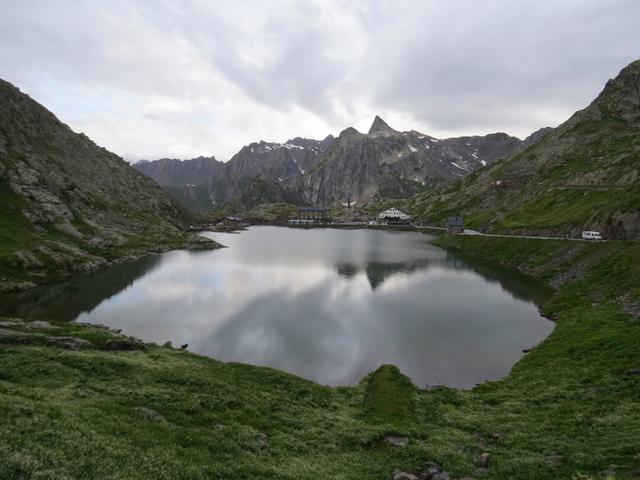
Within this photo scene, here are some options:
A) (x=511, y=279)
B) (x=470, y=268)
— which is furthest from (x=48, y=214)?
(x=511, y=279)

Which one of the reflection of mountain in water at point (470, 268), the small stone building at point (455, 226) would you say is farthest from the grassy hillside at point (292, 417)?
the small stone building at point (455, 226)

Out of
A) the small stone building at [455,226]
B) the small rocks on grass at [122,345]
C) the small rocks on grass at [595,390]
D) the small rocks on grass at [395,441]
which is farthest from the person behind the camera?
the small stone building at [455,226]

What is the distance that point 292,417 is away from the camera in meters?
28.8

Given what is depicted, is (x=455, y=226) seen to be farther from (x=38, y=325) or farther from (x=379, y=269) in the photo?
(x=38, y=325)

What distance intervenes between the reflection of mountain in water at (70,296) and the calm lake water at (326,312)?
10.1 inches

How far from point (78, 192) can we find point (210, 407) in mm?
169969

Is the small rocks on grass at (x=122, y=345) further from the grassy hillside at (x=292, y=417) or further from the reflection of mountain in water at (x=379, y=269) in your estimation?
the reflection of mountain in water at (x=379, y=269)

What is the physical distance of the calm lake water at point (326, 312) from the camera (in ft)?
161

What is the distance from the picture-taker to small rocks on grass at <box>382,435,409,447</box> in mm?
24844

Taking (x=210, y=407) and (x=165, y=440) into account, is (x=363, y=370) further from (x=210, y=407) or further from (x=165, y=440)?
(x=165, y=440)

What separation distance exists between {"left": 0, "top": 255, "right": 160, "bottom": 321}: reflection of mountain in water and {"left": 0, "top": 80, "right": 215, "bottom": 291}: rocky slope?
634 cm

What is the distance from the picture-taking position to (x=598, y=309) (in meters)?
58.2

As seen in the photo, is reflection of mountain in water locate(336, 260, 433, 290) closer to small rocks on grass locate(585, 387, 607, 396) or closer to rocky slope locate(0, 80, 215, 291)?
small rocks on grass locate(585, 387, 607, 396)

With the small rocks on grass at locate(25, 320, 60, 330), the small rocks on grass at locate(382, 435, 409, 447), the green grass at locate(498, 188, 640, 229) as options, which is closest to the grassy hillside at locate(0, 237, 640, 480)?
the small rocks on grass at locate(382, 435, 409, 447)
